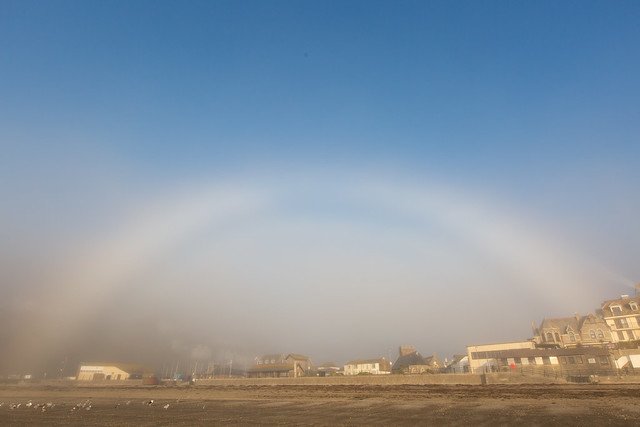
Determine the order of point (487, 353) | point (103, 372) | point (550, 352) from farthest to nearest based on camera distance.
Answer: point (103, 372) < point (487, 353) < point (550, 352)

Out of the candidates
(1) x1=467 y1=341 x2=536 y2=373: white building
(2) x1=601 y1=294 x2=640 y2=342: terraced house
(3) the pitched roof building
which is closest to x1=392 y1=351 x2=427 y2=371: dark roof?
(1) x1=467 y1=341 x2=536 y2=373: white building

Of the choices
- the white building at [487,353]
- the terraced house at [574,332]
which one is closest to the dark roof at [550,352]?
the white building at [487,353]

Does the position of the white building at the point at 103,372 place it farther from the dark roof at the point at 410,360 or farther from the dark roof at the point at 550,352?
the dark roof at the point at 550,352

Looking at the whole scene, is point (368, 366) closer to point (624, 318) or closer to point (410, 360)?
point (410, 360)

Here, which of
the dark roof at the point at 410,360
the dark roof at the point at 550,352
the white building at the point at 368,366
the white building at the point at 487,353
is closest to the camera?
the dark roof at the point at 550,352

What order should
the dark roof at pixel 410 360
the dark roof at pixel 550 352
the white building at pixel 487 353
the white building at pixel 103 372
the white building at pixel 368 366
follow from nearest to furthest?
1. the dark roof at pixel 550 352
2. the white building at pixel 487 353
3. the dark roof at pixel 410 360
4. the white building at pixel 368 366
5. the white building at pixel 103 372

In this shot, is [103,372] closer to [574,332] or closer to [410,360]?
[410,360]

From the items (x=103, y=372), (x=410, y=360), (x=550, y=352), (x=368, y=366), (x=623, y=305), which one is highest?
(x=623, y=305)

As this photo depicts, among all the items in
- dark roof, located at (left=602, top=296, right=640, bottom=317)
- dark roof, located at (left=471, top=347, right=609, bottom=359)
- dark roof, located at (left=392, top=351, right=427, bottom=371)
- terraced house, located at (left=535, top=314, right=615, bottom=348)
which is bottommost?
dark roof, located at (left=392, top=351, right=427, bottom=371)

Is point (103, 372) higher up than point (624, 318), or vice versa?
point (624, 318)

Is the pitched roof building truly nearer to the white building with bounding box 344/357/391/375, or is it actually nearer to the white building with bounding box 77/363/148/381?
the white building with bounding box 344/357/391/375

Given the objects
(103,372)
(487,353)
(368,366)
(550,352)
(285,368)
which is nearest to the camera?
(550,352)

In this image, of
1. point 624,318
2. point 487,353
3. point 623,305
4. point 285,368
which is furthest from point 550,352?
point 285,368

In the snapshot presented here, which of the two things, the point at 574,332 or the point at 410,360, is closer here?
the point at 574,332
